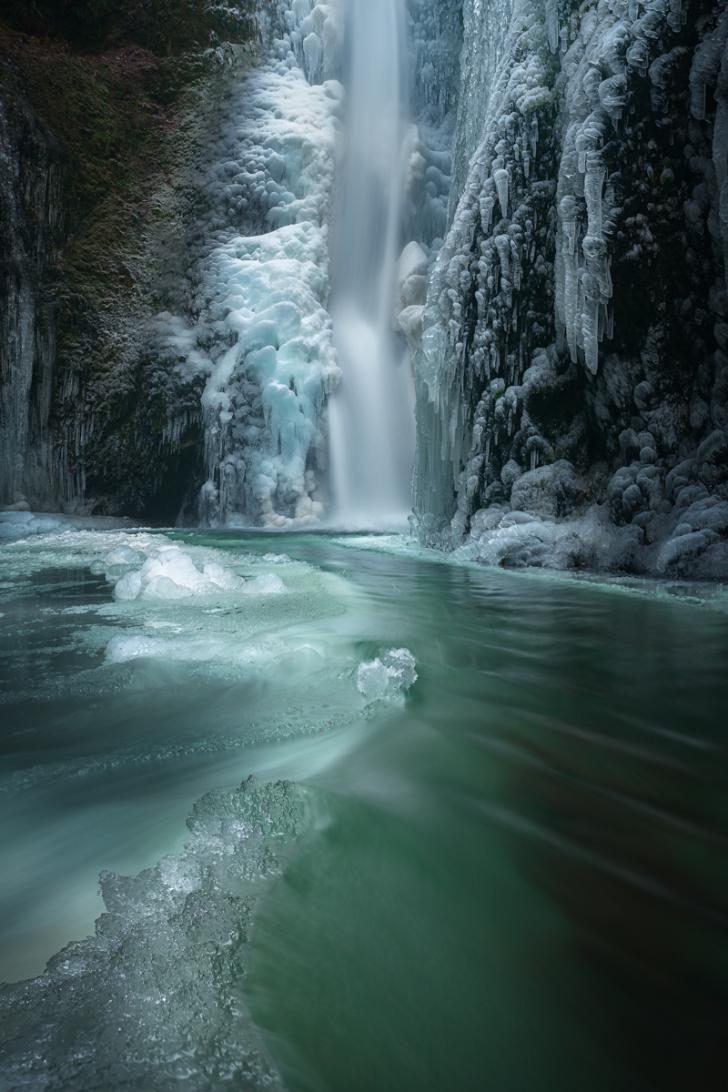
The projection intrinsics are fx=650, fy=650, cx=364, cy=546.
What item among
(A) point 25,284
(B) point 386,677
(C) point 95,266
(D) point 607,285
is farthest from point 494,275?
(A) point 25,284

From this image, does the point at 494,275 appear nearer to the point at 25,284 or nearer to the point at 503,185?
the point at 503,185

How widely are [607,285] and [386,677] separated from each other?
573cm

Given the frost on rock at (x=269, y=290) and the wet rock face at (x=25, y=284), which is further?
the frost on rock at (x=269, y=290)

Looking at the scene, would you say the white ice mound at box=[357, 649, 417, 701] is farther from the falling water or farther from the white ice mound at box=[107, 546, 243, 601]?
the falling water

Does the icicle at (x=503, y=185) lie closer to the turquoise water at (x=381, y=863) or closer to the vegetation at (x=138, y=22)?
the turquoise water at (x=381, y=863)

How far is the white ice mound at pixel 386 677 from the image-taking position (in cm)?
246

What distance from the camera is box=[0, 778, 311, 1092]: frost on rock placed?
0.79 m

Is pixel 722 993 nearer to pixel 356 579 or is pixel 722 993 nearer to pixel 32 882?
pixel 32 882

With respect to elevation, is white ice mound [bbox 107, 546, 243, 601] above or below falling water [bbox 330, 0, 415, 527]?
below

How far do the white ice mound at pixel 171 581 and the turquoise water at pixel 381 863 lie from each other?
4.86 ft

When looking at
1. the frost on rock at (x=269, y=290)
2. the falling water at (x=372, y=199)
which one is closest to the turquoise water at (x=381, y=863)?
the frost on rock at (x=269, y=290)

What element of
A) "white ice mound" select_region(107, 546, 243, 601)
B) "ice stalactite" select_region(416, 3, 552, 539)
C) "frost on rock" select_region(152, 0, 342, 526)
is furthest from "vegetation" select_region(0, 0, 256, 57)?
"white ice mound" select_region(107, 546, 243, 601)

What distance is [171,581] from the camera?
4.69 m

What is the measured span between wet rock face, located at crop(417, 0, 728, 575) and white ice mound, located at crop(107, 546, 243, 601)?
3851mm
